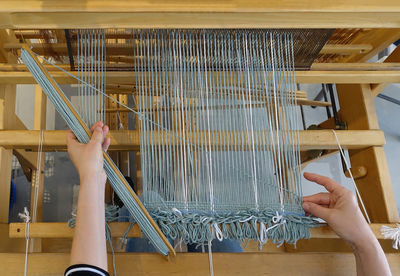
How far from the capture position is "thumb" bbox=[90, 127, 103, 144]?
0.90m

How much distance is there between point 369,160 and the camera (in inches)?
48.6

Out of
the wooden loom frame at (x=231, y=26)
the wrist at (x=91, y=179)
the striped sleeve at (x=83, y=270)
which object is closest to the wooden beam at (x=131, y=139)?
the wooden loom frame at (x=231, y=26)

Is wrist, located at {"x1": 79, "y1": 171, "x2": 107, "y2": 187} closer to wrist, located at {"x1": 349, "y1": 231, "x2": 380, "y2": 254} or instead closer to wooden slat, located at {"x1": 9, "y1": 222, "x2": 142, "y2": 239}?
wooden slat, located at {"x1": 9, "y1": 222, "x2": 142, "y2": 239}

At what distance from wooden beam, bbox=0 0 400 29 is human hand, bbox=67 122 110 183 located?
0.29 meters

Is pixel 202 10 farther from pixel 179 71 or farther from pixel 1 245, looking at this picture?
pixel 1 245

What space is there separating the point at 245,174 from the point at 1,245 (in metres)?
0.84


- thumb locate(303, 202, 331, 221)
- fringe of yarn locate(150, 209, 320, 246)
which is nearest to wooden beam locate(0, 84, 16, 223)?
fringe of yarn locate(150, 209, 320, 246)

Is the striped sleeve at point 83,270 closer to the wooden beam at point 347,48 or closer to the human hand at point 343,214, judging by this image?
the human hand at point 343,214

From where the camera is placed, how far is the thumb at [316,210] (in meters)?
0.96

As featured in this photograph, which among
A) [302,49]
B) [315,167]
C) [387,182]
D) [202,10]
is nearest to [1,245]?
[202,10]

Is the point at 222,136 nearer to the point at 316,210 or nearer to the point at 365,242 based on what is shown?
the point at 316,210

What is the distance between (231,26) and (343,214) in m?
0.60

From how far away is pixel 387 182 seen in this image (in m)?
1.21

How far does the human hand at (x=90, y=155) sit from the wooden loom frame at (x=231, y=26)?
0.20 m
